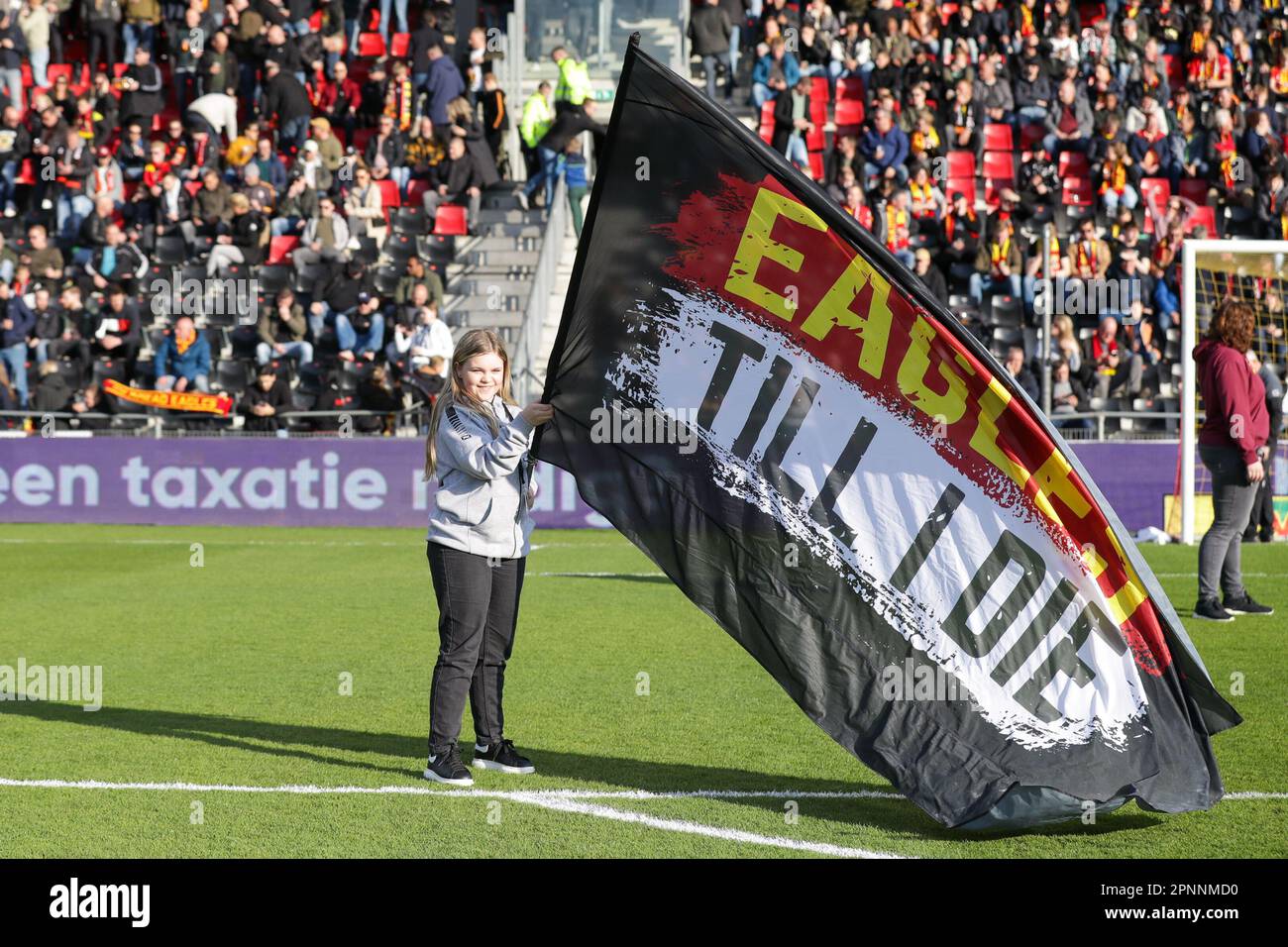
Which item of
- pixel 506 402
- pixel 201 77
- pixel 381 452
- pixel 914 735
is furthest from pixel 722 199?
pixel 201 77

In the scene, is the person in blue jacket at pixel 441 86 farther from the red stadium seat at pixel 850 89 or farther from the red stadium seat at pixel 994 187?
the red stadium seat at pixel 994 187

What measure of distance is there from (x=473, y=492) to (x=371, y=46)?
23.3 metres

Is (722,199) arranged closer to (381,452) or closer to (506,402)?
(506,402)

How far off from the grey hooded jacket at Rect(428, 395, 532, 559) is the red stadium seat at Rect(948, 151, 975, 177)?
59.2 feet

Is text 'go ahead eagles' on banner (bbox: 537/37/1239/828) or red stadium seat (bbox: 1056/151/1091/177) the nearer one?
text 'go ahead eagles' on banner (bbox: 537/37/1239/828)

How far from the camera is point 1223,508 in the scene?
35.0ft

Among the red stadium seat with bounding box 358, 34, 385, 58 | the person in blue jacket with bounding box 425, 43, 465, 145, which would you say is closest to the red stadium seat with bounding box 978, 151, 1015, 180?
the person in blue jacket with bounding box 425, 43, 465, 145

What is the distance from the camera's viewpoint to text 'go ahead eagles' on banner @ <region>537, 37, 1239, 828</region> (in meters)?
5.58

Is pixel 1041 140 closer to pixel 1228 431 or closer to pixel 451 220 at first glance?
pixel 451 220

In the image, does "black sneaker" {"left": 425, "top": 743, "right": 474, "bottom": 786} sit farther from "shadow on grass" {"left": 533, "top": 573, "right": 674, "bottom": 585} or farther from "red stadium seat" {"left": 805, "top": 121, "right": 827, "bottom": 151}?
"red stadium seat" {"left": 805, "top": 121, "right": 827, "bottom": 151}

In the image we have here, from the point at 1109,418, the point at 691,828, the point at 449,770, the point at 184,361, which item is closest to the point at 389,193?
the point at 184,361

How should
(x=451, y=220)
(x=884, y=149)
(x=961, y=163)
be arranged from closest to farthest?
(x=884, y=149) → (x=961, y=163) → (x=451, y=220)

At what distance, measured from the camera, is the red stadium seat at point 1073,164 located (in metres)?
23.2

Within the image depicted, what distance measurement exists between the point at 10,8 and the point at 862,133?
14519mm
